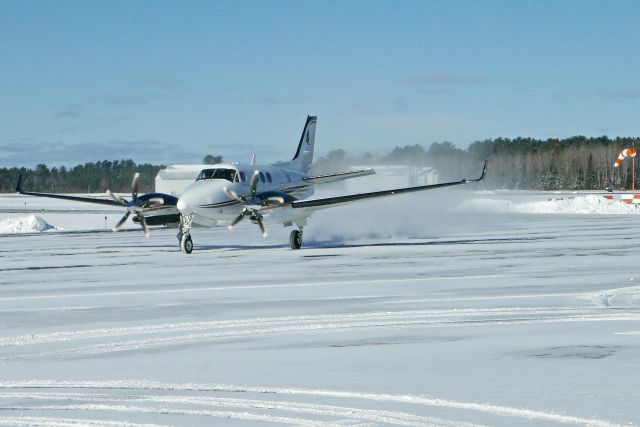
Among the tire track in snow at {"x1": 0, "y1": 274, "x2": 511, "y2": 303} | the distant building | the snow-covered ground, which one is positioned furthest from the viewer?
the distant building

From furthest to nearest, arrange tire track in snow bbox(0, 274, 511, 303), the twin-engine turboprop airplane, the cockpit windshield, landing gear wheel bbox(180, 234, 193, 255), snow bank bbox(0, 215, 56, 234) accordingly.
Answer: snow bank bbox(0, 215, 56, 234)
the cockpit windshield
landing gear wheel bbox(180, 234, 193, 255)
the twin-engine turboprop airplane
tire track in snow bbox(0, 274, 511, 303)

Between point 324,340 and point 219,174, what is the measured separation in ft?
60.3

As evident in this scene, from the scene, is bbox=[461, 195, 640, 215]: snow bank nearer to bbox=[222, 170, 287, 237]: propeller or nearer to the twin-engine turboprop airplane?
the twin-engine turboprop airplane

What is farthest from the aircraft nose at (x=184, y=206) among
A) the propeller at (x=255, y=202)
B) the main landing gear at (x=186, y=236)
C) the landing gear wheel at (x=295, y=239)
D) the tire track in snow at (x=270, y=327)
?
the tire track in snow at (x=270, y=327)

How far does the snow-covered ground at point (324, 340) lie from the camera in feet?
24.5

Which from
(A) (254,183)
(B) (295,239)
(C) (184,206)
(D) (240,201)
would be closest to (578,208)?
(B) (295,239)

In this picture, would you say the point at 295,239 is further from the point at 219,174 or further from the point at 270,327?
the point at 270,327

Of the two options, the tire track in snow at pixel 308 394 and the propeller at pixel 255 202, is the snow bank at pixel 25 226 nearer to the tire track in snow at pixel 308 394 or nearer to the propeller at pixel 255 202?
the propeller at pixel 255 202

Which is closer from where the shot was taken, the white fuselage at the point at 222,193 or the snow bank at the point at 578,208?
the white fuselage at the point at 222,193

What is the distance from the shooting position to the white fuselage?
27.5 metres

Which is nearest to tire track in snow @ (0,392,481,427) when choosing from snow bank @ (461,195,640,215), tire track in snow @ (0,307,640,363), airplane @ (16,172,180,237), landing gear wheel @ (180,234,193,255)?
tire track in snow @ (0,307,640,363)

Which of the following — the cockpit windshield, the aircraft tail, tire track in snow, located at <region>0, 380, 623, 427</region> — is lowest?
tire track in snow, located at <region>0, 380, 623, 427</region>

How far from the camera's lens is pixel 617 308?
45.7 ft

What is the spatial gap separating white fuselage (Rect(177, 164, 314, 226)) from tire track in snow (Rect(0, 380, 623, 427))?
18.8m
